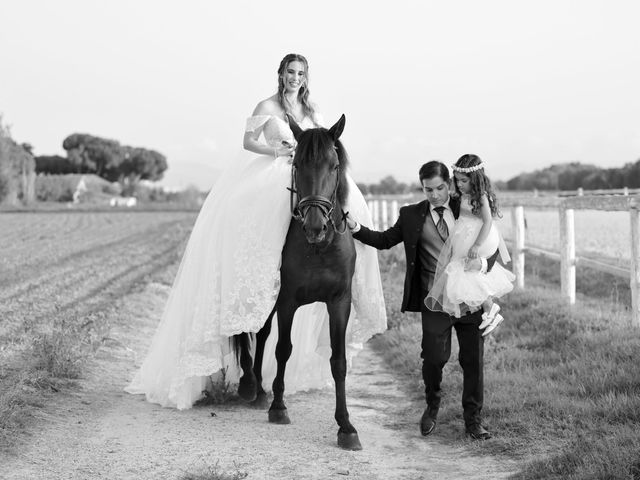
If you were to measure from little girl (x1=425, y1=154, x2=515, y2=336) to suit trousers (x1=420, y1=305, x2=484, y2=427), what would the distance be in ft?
0.30

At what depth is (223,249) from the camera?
5953mm

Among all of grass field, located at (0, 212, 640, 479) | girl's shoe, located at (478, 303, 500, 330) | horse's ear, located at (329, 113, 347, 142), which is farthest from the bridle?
grass field, located at (0, 212, 640, 479)

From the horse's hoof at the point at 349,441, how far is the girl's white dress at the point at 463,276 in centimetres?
102

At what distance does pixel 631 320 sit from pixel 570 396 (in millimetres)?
2194

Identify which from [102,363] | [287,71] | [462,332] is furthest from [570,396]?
[102,363]

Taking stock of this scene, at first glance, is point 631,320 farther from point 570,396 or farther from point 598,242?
point 598,242

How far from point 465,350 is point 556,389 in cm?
102

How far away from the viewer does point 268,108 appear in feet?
19.8

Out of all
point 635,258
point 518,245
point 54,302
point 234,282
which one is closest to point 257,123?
point 234,282

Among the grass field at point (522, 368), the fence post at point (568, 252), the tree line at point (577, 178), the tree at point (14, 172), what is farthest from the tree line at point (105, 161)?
the fence post at point (568, 252)

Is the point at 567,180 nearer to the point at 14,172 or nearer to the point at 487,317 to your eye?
the point at 14,172

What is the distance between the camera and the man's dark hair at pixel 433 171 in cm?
528

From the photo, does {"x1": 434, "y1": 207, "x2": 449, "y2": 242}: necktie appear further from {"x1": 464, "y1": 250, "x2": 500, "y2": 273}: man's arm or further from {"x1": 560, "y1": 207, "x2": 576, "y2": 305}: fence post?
{"x1": 560, "y1": 207, "x2": 576, "y2": 305}: fence post

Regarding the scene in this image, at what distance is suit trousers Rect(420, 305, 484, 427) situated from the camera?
5281 mm
